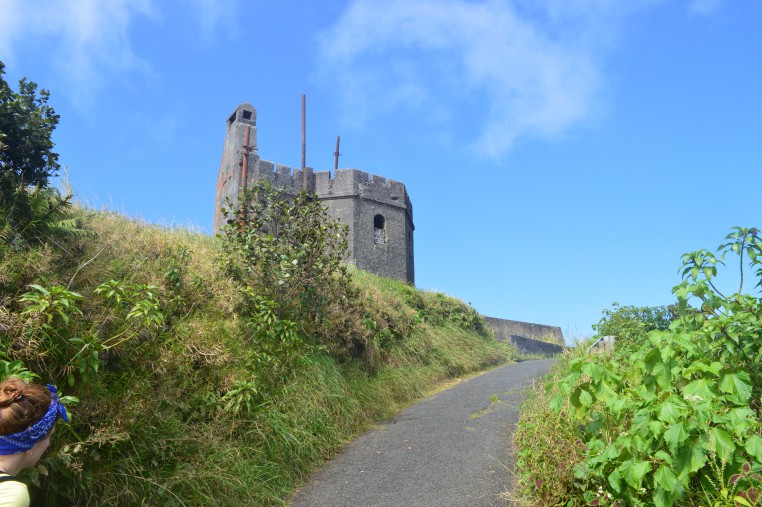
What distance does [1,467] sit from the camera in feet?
9.11

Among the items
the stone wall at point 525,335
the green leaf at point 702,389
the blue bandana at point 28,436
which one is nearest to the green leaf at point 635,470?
the green leaf at point 702,389

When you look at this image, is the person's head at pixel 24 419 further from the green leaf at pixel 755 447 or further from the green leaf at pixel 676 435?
the green leaf at pixel 755 447

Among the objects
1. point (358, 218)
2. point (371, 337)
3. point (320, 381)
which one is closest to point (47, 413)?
point (320, 381)

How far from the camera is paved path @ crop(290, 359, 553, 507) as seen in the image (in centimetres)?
594

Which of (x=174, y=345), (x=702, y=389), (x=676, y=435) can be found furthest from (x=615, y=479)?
(x=174, y=345)

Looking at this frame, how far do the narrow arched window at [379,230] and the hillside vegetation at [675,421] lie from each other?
20.5 meters

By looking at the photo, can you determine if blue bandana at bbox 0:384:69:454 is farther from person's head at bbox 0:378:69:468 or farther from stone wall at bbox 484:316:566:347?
stone wall at bbox 484:316:566:347

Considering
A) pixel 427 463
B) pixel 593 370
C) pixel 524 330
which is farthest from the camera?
pixel 524 330

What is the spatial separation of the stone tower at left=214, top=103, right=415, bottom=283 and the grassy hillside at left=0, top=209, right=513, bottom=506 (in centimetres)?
1410

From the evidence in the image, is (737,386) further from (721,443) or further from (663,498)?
(663,498)

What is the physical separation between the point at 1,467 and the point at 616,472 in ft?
13.1

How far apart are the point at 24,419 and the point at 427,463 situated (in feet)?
16.8

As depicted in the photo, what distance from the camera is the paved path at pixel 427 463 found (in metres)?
5.94

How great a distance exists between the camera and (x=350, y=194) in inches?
1011
